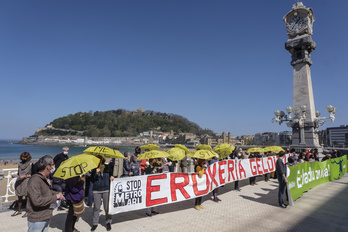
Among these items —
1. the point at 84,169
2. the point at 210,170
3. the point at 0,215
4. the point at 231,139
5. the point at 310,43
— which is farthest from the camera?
the point at 231,139

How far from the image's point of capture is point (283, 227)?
223 inches

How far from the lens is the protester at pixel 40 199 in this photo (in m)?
3.26

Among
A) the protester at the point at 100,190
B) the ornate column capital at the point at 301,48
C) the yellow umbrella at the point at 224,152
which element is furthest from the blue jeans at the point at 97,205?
the ornate column capital at the point at 301,48

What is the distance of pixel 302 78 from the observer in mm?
A: 19031

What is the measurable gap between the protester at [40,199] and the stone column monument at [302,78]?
19.7 metres

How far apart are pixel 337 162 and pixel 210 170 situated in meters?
11.1

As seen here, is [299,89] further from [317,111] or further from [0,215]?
[0,215]

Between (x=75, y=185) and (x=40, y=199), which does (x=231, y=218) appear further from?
(x=40, y=199)

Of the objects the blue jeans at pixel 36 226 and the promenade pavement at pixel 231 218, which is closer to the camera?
the blue jeans at pixel 36 226

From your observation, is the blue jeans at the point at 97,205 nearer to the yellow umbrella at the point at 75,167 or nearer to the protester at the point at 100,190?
the protester at the point at 100,190

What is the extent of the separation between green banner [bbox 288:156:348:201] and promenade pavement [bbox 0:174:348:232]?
21.5 inches

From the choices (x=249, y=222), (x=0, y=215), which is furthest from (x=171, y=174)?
(x=0, y=215)

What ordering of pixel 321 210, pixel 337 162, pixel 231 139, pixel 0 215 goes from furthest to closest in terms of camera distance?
pixel 231 139 < pixel 337 162 < pixel 321 210 < pixel 0 215

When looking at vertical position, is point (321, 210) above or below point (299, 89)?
below
